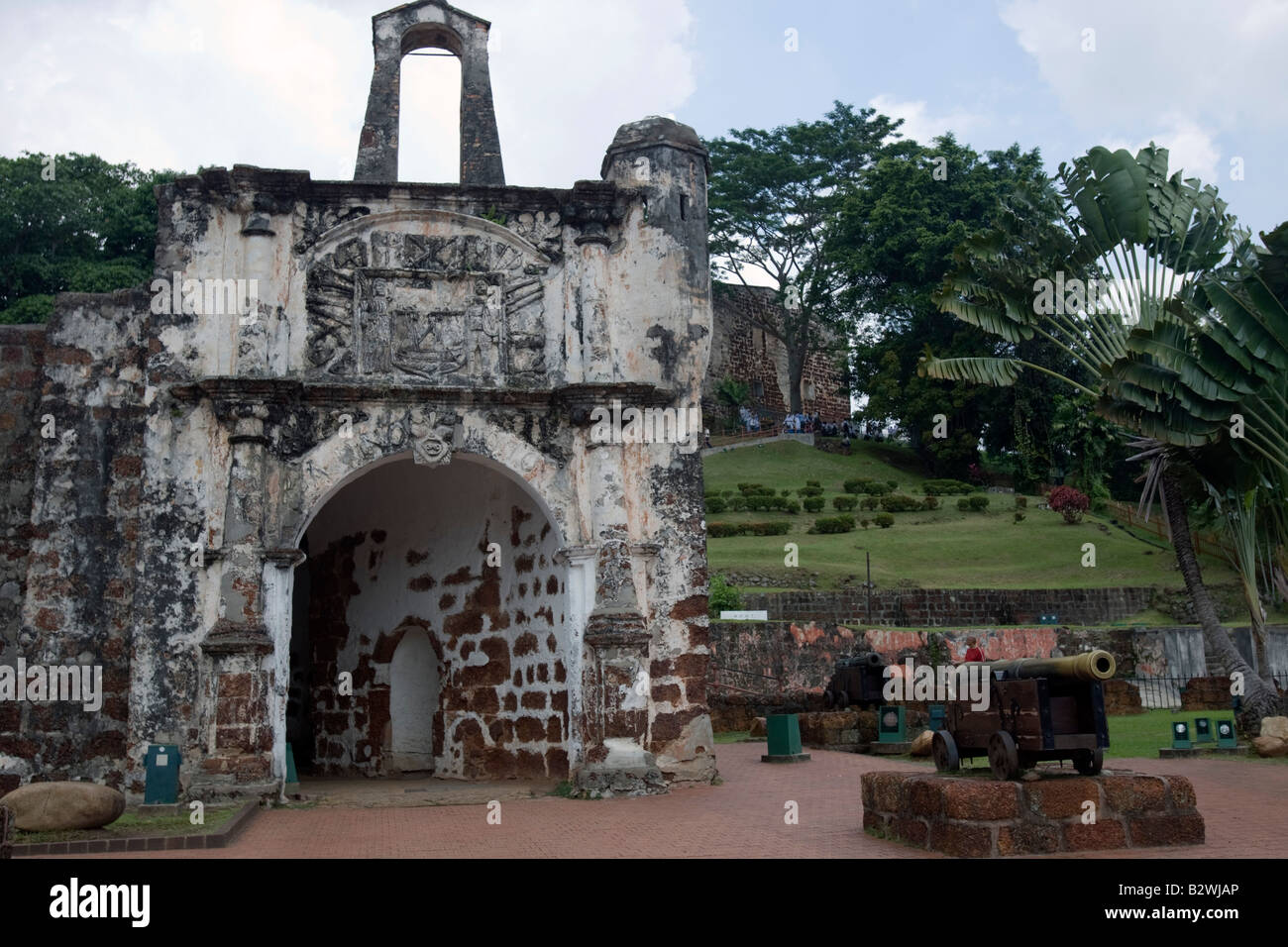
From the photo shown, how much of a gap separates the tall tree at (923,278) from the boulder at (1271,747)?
1128 inches

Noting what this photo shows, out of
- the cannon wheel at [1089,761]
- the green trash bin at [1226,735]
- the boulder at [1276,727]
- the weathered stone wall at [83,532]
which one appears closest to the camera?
the cannon wheel at [1089,761]

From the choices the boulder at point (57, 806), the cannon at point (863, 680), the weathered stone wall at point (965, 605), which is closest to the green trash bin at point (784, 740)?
the cannon at point (863, 680)

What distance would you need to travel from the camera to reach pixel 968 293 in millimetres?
18844

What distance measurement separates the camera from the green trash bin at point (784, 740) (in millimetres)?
14500

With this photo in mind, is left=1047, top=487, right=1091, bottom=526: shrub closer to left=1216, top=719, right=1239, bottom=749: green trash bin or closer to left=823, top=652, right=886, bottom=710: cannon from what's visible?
left=823, top=652, right=886, bottom=710: cannon

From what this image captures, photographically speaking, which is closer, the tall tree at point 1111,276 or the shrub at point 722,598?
the tall tree at point 1111,276

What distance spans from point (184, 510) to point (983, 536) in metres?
27.3

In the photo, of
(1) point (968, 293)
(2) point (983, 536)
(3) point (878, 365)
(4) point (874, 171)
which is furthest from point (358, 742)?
(4) point (874, 171)

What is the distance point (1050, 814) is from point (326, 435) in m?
7.32

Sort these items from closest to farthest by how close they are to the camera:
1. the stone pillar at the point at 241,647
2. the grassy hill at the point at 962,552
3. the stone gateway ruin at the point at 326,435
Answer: the stone pillar at the point at 241,647, the stone gateway ruin at the point at 326,435, the grassy hill at the point at 962,552

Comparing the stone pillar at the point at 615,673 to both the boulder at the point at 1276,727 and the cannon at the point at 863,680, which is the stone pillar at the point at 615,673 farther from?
the boulder at the point at 1276,727

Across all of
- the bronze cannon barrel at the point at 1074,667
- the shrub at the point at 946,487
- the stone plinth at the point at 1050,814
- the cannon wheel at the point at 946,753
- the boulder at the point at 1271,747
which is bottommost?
the boulder at the point at 1271,747

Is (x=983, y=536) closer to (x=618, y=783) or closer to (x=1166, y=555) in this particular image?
(x=1166, y=555)
